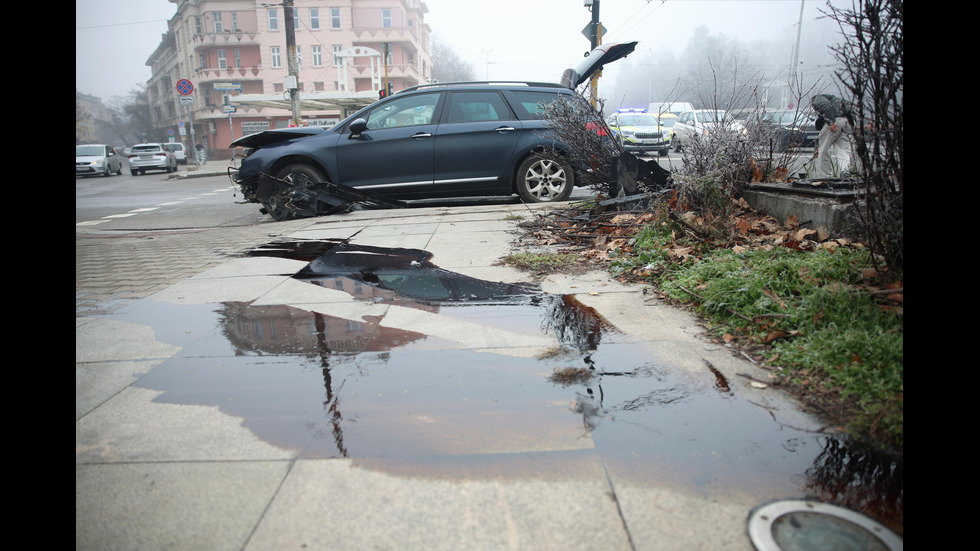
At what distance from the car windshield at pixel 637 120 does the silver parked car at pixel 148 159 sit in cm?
2368

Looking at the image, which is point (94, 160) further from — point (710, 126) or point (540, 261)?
point (710, 126)

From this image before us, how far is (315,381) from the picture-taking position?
9.05 ft

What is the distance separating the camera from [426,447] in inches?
84.0

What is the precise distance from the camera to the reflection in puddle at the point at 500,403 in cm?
196

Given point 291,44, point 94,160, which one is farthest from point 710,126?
point 94,160

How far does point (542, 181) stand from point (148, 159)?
29014 millimetres

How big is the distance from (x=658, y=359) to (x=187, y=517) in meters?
2.12

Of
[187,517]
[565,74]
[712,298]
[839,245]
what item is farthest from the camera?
[565,74]

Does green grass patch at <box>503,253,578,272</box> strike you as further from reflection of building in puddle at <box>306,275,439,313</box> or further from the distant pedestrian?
the distant pedestrian
